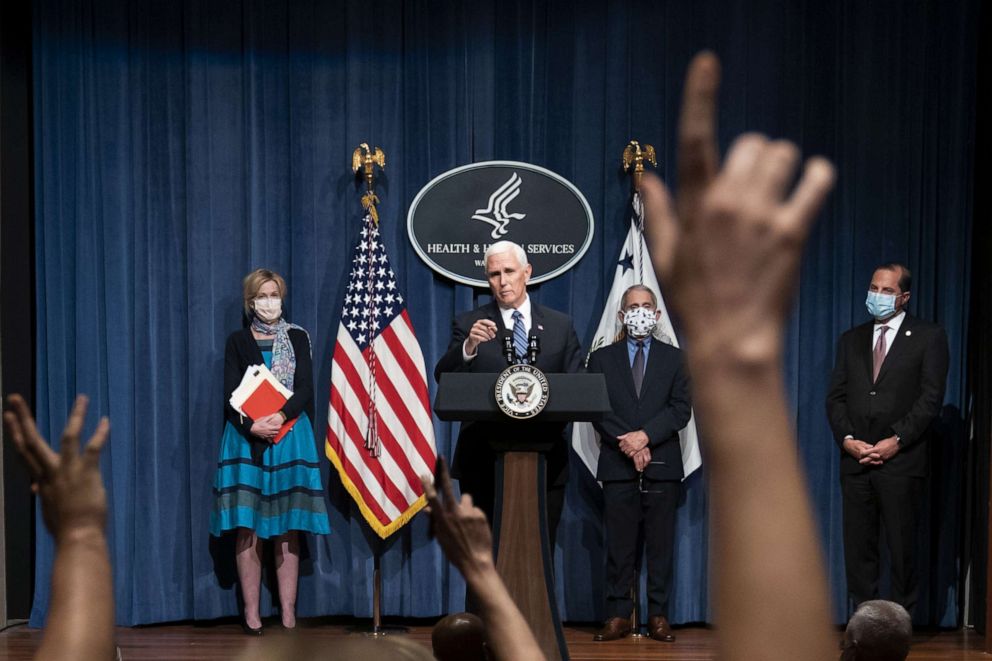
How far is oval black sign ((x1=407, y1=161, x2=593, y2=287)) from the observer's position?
6.02m

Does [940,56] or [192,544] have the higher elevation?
[940,56]

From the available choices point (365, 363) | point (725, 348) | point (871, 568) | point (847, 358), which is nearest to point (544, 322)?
point (365, 363)

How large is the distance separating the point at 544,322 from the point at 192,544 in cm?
247

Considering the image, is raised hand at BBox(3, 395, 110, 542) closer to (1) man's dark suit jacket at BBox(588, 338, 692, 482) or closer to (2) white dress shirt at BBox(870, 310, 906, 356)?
(1) man's dark suit jacket at BBox(588, 338, 692, 482)

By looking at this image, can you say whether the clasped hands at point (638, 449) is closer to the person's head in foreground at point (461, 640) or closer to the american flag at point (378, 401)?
the american flag at point (378, 401)

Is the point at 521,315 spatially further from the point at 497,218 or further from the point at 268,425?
the point at 268,425

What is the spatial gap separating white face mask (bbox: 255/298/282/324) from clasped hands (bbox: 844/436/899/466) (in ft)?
9.74

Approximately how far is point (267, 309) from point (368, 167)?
3.12ft

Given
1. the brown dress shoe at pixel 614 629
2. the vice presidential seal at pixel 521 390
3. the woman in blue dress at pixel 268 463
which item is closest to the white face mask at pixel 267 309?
the woman in blue dress at pixel 268 463

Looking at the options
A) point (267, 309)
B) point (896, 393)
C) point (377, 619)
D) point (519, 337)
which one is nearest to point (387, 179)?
point (267, 309)

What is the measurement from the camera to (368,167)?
5.91 m

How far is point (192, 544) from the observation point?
592 cm

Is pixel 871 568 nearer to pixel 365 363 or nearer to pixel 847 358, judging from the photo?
pixel 847 358

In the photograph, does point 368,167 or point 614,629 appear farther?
point 368,167
